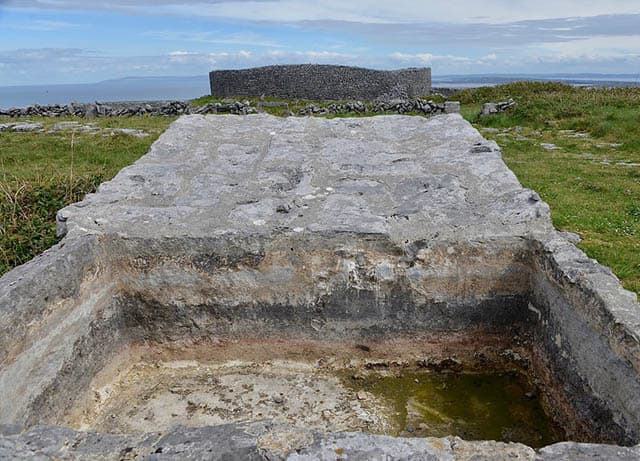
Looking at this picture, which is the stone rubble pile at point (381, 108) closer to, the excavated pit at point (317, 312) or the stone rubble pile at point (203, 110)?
the stone rubble pile at point (203, 110)

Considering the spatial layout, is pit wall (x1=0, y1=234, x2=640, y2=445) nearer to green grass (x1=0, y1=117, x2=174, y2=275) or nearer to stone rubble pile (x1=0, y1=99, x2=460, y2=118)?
green grass (x1=0, y1=117, x2=174, y2=275)

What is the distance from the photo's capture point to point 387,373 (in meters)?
3.45

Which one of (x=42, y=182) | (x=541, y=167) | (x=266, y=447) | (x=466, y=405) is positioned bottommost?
(x=466, y=405)

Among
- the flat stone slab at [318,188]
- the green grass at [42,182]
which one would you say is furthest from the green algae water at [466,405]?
the green grass at [42,182]

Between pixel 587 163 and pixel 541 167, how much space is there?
3.36 ft

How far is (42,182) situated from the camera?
6.28 m

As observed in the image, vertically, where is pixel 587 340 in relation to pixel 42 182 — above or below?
below

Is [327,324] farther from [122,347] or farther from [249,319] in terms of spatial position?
[122,347]

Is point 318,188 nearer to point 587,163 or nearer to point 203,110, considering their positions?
point 587,163

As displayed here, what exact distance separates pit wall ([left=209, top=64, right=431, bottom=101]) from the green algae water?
2658 centimetres

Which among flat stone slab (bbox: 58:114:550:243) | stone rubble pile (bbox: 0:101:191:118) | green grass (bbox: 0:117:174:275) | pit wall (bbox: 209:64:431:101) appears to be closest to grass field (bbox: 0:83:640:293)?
green grass (bbox: 0:117:174:275)

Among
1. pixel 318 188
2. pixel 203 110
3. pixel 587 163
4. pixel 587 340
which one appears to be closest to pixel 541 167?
pixel 587 163

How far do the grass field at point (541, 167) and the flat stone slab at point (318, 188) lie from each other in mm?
1633

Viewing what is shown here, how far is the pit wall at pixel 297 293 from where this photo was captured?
289cm
